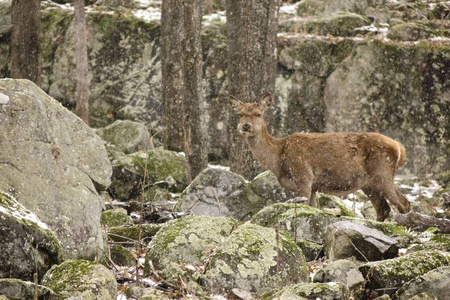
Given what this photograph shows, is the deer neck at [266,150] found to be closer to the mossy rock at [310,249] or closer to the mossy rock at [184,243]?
the mossy rock at [310,249]

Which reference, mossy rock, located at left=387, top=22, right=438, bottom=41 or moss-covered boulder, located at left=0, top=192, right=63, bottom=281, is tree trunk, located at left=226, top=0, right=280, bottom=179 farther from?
mossy rock, located at left=387, top=22, right=438, bottom=41

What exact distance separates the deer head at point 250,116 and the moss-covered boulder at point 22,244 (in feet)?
18.5

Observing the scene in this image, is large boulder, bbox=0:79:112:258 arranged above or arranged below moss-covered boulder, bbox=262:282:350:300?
above

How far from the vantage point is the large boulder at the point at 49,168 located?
5.78 meters

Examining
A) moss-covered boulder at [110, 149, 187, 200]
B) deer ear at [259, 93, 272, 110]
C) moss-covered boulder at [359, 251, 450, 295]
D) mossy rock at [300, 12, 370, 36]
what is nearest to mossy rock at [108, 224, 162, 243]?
moss-covered boulder at [359, 251, 450, 295]

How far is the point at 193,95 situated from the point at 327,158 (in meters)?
3.27

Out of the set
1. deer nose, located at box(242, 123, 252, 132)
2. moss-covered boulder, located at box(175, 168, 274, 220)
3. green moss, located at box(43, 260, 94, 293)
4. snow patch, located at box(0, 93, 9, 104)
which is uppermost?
snow patch, located at box(0, 93, 9, 104)

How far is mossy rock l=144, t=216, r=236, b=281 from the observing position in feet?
18.8

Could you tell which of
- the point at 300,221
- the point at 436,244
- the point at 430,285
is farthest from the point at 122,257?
the point at 436,244

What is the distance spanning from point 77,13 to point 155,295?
13473 mm

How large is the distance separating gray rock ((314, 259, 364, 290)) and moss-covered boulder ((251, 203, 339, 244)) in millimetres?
1611

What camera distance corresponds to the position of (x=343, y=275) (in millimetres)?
5414

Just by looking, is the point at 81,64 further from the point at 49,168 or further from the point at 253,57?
the point at 49,168

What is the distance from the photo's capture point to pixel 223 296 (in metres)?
5.26
